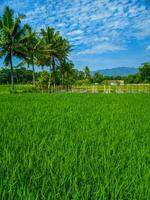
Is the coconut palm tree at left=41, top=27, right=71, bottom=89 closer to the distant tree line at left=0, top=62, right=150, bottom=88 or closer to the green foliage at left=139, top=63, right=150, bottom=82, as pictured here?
the distant tree line at left=0, top=62, right=150, bottom=88

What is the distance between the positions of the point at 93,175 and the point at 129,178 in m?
0.22

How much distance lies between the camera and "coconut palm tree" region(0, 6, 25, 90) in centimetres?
2908

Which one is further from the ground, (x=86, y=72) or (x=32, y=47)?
(x=32, y=47)

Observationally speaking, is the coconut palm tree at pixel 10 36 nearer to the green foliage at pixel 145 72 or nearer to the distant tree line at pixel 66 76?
the distant tree line at pixel 66 76

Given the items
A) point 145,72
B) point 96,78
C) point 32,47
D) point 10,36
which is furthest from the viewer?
point 96,78

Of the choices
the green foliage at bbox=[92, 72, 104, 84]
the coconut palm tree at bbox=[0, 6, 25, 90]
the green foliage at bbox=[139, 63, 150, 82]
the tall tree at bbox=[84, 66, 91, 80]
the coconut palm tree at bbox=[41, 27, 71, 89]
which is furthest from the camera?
the green foliage at bbox=[92, 72, 104, 84]

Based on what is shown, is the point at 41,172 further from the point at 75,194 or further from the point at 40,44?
the point at 40,44

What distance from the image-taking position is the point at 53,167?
2.18 m

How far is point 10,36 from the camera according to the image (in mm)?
29469

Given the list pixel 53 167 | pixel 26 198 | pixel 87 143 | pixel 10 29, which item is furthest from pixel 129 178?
pixel 10 29

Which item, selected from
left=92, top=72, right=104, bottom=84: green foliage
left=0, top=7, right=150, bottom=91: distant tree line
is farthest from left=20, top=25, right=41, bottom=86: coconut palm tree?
left=92, top=72, right=104, bottom=84: green foliage

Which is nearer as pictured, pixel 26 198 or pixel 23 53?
pixel 26 198

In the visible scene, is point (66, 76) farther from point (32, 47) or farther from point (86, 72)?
point (86, 72)

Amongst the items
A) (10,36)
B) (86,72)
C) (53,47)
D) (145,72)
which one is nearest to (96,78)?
(86,72)
